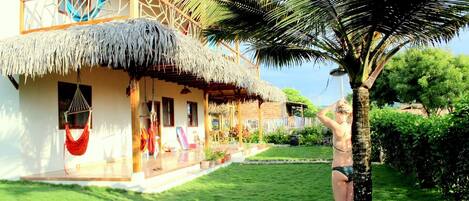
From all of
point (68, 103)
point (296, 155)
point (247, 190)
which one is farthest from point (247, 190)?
point (296, 155)

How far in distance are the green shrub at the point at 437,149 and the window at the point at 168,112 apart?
747cm

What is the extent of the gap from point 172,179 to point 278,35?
15.2 ft

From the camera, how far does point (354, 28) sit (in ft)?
14.0

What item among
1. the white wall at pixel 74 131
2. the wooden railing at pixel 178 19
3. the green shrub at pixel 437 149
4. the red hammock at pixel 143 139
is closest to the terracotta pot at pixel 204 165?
the red hammock at pixel 143 139

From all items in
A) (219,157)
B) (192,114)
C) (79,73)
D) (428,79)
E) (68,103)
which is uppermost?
(428,79)

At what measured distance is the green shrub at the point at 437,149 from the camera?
440 cm

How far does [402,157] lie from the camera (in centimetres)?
823

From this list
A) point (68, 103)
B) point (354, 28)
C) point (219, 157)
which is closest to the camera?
point (354, 28)

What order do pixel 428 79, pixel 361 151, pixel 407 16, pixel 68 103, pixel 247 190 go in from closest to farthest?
pixel 407 16, pixel 361 151, pixel 247 190, pixel 68 103, pixel 428 79

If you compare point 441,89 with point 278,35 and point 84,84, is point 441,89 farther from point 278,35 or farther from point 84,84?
point 278,35

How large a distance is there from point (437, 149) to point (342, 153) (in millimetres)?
1573

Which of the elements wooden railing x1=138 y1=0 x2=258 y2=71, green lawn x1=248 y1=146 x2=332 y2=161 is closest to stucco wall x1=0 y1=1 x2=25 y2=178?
wooden railing x1=138 y1=0 x2=258 y2=71

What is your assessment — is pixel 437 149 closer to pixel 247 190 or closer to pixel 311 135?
pixel 247 190

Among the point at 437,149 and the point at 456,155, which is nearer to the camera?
the point at 456,155
